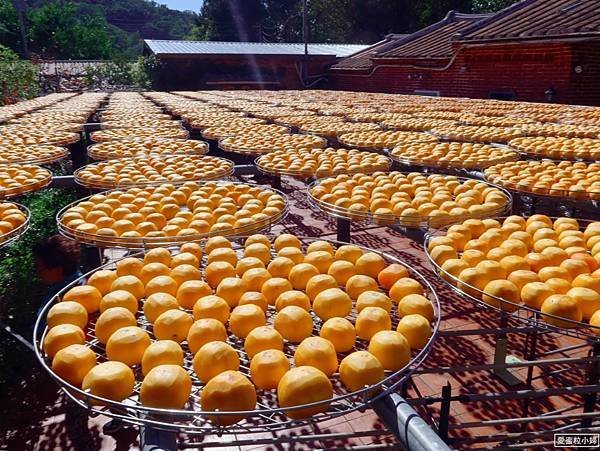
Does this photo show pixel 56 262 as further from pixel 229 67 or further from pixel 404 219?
pixel 229 67

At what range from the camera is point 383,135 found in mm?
7012

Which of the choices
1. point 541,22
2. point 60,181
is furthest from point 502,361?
point 541,22

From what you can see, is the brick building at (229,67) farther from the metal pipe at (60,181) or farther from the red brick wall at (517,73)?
the metal pipe at (60,181)

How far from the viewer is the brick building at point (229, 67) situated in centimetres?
2417

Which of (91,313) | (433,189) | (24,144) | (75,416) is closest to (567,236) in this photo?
(433,189)

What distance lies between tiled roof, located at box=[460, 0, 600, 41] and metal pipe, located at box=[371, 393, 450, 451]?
1227cm

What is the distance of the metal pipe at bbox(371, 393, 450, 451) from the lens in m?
1.37

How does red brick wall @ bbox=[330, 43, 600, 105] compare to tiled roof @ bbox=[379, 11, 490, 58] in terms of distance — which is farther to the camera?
tiled roof @ bbox=[379, 11, 490, 58]

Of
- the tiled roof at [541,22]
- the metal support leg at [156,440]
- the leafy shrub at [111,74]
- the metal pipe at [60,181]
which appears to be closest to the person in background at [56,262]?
the metal pipe at [60,181]

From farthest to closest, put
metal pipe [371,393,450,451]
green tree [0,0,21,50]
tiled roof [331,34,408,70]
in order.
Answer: green tree [0,0,21,50]
tiled roof [331,34,408,70]
metal pipe [371,393,450,451]

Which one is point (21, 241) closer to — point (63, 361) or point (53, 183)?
point (53, 183)

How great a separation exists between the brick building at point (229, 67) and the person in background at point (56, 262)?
64.3ft

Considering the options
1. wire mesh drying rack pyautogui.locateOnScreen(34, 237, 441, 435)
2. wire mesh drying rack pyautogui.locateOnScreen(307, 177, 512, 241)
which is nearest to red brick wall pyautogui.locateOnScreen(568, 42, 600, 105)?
wire mesh drying rack pyautogui.locateOnScreen(307, 177, 512, 241)

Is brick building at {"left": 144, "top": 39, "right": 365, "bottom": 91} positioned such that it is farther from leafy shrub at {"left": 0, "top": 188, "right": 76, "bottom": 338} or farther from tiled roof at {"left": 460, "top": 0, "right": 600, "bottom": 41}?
leafy shrub at {"left": 0, "top": 188, "right": 76, "bottom": 338}
